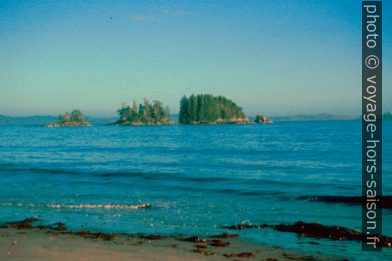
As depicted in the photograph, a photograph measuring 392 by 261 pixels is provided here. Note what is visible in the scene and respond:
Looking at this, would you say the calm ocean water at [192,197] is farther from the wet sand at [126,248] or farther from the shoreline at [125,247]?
the wet sand at [126,248]

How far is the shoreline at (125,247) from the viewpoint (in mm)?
9102

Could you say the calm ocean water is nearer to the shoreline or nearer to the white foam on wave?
the white foam on wave

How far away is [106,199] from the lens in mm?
19422

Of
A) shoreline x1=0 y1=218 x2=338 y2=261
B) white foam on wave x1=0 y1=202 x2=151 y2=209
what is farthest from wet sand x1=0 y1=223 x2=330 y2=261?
white foam on wave x1=0 y1=202 x2=151 y2=209

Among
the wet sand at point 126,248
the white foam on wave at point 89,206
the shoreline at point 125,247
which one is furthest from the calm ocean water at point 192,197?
the wet sand at point 126,248

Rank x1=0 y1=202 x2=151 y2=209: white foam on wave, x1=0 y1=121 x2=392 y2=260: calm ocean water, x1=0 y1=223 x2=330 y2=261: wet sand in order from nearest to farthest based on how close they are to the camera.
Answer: x1=0 y1=223 x2=330 y2=261: wet sand
x1=0 y1=121 x2=392 y2=260: calm ocean water
x1=0 y1=202 x2=151 y2=209: white foam on wave

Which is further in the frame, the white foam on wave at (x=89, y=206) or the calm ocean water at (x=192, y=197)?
the white foam on wave at (x=89, y=206)

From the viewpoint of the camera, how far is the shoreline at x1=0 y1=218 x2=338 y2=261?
9.10 metres

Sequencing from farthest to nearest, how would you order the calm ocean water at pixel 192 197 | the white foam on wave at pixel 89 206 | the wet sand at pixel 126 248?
the white foam on wave at pixel 89 206, the calm ocean water at pixel 192 197, the wet sand at pixel 126 248

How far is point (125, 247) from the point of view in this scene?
33.1 feet

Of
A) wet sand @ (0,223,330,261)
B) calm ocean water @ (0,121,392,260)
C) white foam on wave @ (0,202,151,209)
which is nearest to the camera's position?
wet sand @ (0,223,330,261)

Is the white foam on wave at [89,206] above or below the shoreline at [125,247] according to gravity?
below

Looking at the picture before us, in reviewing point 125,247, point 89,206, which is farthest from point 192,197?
point 125,247

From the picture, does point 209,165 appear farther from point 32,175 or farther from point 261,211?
point 261,211
